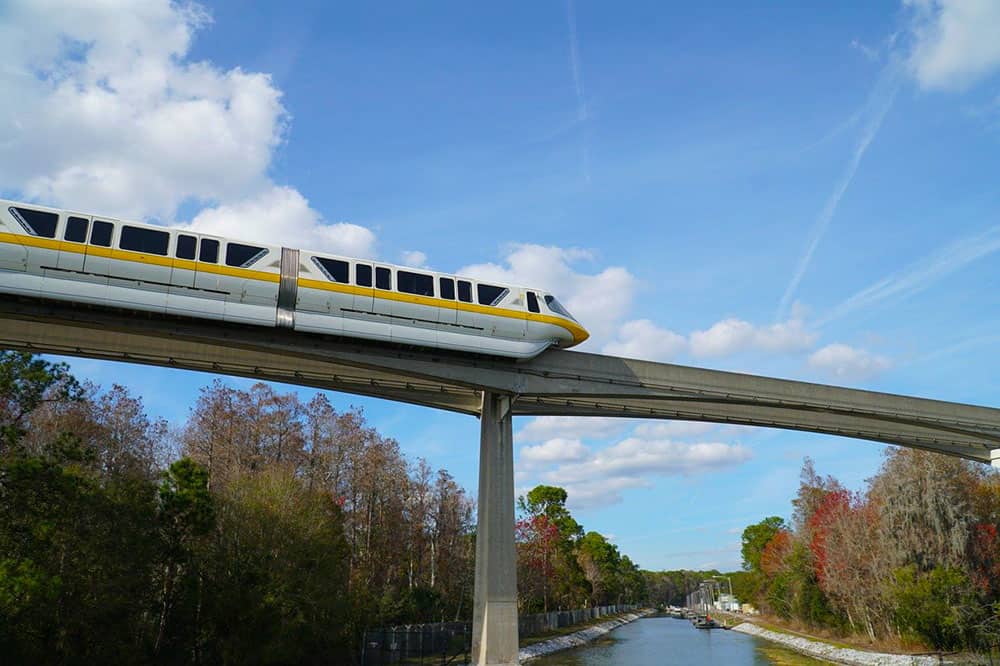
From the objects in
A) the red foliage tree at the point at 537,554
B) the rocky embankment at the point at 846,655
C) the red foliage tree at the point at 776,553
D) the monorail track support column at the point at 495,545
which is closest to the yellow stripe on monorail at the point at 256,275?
the monorail track support column at the point at 495,545

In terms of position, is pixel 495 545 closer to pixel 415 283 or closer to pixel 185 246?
pixel 415 283

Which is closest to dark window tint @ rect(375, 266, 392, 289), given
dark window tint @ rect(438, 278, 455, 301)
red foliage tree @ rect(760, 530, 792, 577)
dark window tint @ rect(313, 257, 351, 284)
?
dark window tint @ rect(313, 257, 351, 284)

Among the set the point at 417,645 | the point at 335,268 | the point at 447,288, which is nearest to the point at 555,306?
the point at 447,288

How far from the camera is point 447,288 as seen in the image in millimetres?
27750

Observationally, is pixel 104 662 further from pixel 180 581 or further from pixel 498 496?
pixel 498 496

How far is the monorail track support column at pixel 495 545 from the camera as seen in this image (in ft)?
92.3

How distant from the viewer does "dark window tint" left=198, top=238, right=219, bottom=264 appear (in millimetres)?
23891

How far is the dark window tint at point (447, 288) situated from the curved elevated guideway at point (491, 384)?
2.65m

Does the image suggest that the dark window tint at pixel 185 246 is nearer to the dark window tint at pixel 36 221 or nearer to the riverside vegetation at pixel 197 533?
the dark window tint at pixel 36 221

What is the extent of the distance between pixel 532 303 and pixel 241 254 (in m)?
11.7

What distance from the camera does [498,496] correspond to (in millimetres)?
30203

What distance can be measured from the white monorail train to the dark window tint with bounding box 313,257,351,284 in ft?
0.12

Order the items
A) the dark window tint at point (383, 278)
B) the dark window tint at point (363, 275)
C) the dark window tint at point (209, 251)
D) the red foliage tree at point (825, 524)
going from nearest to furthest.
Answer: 1. the dark window tint at point (209, 251)
2. the dark window tint at point (363, 275)
3. the dark window tint at point (383, 278)
4. the red foliage tree at point (825, 524)

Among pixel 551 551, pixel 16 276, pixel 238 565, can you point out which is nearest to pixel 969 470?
pixel 551 551
